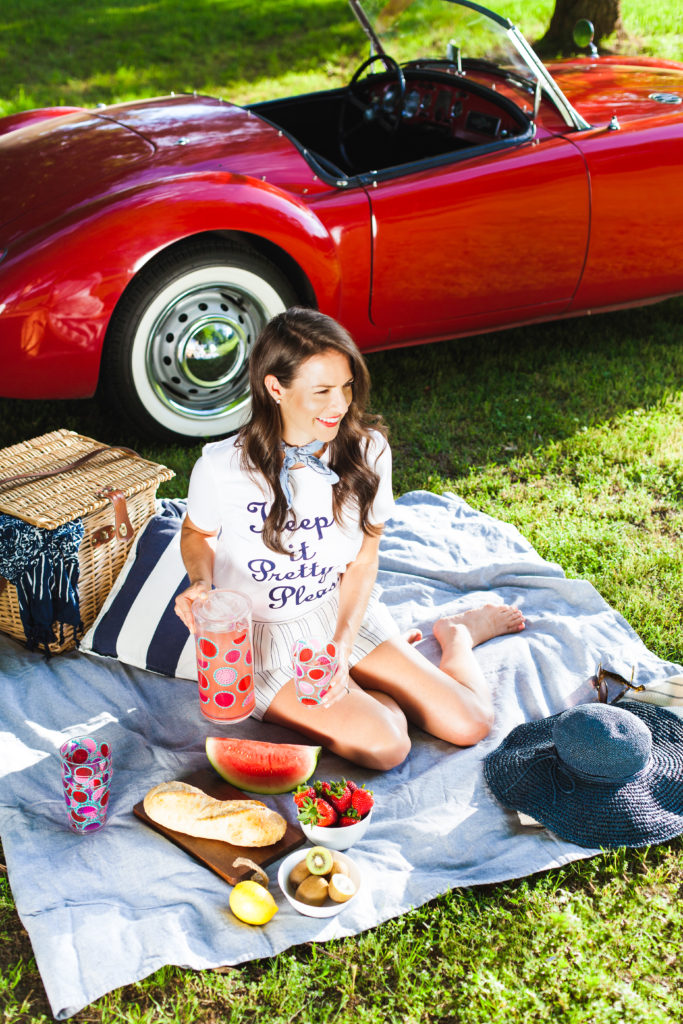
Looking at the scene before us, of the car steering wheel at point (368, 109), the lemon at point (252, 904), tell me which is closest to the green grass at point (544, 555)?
the lemon at point (252, 904)

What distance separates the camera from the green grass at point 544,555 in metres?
2.33

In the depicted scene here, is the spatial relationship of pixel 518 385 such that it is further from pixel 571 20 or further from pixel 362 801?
pixel 571 20

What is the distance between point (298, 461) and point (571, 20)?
1018 cm

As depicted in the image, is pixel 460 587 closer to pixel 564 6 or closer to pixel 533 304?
pixel 533 304

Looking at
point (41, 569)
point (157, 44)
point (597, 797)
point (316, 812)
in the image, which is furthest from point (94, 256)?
point (157, 44)

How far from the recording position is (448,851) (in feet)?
8.89

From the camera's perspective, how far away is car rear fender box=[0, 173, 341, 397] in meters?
3.95

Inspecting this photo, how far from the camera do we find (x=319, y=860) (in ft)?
8.20

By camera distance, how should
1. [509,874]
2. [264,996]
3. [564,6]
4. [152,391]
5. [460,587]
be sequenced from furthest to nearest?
[564,6] < [152,391] < [460,587] < [509,874] < [264,996]

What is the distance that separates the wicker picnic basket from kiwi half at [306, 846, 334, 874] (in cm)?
134

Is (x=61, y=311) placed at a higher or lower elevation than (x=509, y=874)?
higher

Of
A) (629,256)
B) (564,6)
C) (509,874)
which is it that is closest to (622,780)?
(509,874)

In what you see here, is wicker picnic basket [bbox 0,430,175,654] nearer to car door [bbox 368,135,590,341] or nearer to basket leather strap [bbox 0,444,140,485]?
basket leather strap [bbox 0,444,140,485]

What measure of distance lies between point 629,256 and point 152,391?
2.58 meters
